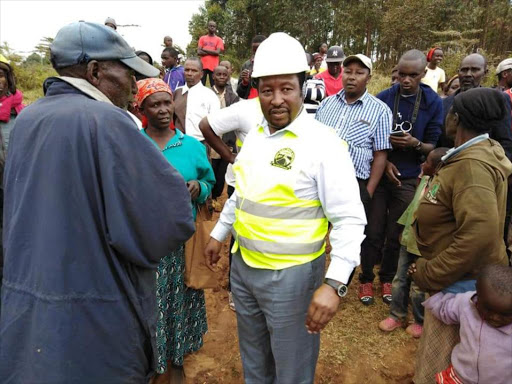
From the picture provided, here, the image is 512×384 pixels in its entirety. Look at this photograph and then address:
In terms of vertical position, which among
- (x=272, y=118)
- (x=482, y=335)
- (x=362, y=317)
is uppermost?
(x=272, y=118)

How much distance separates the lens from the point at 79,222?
1.25m

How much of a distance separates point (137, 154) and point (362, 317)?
3.00 meters

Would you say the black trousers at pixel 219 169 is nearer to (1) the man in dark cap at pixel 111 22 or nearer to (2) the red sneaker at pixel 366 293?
(2) the red sneaker at pixel 366 293

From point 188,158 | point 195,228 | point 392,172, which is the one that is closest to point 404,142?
point 392,172

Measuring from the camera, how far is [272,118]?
1.79m

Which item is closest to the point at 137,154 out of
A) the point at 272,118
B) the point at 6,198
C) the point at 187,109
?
the point at 6,198

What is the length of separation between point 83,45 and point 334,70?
4.32 metres

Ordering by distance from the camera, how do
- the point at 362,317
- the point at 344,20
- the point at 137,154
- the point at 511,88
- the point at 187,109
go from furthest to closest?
the point at 344,20 < the point at 187,109 < the point at 511,88 < the point at 362,317 < the point at 137,154

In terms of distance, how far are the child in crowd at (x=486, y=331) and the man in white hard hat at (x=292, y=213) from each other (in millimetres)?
702

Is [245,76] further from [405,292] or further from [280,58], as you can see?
[280,58]

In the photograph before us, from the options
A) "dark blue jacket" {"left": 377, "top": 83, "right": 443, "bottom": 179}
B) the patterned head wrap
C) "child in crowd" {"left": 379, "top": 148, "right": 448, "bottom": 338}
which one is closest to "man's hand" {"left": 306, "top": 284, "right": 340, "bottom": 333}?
"child in crowd" {"left": 379, "top": 148, "right": 448, "bottom": 338}

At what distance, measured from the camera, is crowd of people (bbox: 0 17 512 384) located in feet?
4.12

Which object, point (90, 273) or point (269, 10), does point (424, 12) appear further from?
point (90, 273)

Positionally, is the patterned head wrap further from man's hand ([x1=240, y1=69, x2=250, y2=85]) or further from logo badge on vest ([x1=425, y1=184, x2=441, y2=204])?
man's hand ([x1=240, y1=69, x2=250, y2=85])
